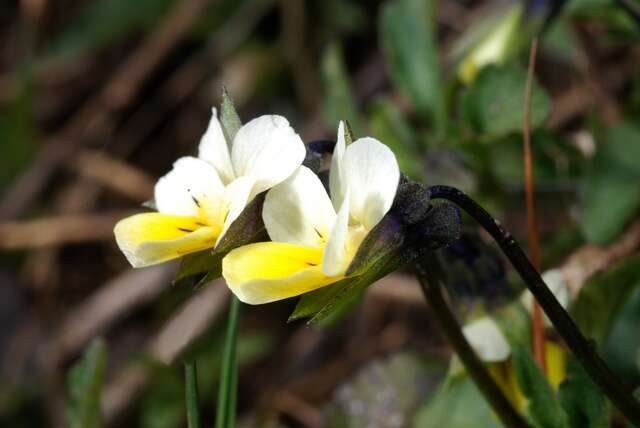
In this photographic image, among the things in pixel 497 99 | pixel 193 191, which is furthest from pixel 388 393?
pixel 193 191

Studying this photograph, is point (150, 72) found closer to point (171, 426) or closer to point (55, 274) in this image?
point (55, 274)

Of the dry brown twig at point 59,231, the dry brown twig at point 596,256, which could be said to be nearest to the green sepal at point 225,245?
the dry brown twig at point 596,256

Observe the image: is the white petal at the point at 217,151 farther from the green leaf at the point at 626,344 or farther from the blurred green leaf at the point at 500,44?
the blurred green leaf at the point at 500,44

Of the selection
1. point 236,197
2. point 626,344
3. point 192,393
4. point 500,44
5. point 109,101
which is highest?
point 109,101

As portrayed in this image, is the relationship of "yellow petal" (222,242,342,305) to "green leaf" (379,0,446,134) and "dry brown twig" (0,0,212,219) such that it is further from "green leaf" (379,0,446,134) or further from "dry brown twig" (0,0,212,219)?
"dry brown twig" (0,0,212,219)

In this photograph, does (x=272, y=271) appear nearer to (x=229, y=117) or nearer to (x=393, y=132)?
(x=229, y=117)

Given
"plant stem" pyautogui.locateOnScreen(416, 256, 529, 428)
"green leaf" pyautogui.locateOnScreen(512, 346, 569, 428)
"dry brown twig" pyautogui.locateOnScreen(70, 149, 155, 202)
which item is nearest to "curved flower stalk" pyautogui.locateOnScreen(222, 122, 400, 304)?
"plant stem" pyautogui.locateOnScreen(416, 256, 529, 428)
